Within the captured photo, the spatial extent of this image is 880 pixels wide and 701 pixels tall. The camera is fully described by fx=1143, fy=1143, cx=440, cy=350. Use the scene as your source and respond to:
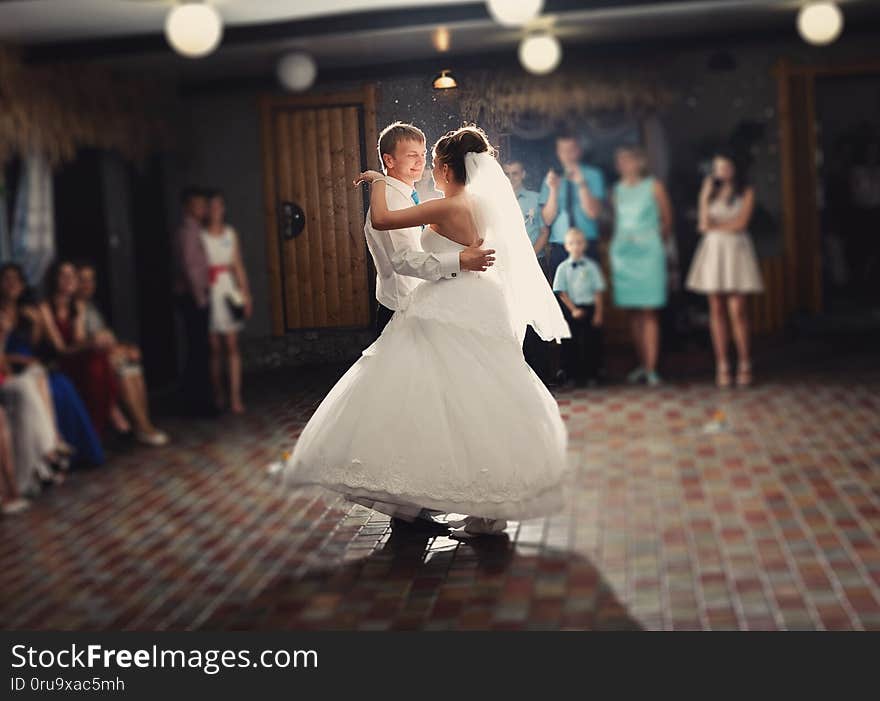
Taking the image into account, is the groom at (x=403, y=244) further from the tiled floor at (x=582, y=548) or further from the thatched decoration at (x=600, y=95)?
the thatched decoration at (x=600, y=95)

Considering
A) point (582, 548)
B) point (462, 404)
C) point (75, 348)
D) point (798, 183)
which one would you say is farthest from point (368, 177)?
point (798, 183)

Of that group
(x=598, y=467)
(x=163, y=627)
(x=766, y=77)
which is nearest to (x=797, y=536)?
(x=598, y=467)

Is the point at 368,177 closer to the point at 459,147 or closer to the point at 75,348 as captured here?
the point at 459,147

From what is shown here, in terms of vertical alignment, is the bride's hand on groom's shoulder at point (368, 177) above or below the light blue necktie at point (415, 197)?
above

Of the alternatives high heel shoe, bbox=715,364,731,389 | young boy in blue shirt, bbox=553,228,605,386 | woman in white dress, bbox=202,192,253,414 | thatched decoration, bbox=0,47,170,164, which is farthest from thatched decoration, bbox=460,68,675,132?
young boy in blue shirt, bbox=553,228,605,386

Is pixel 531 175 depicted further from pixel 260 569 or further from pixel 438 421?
pixel 260 569

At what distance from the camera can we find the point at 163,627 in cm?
427

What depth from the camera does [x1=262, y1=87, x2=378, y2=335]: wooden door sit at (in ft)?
2.06

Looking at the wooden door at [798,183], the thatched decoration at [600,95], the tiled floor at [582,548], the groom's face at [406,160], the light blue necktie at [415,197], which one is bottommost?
the tiled floor at [582,548]

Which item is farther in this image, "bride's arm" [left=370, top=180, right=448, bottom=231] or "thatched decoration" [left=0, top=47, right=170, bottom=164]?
"thatched decoration" [left=0, top=47, right=170, bottom=164]

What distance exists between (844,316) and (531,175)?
9.75 m

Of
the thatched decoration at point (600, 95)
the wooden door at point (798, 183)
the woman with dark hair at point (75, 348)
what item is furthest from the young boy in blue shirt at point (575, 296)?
the wooden door at point (798, 183)

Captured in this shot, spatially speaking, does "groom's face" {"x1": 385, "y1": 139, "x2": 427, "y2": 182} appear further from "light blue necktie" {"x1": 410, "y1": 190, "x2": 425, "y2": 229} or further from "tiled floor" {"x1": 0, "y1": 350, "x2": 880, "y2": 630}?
"tiled floor" {"x1": 0, "y1": 350, "x2": 880, "y2": 630}

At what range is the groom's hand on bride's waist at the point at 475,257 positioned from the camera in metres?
0.65
